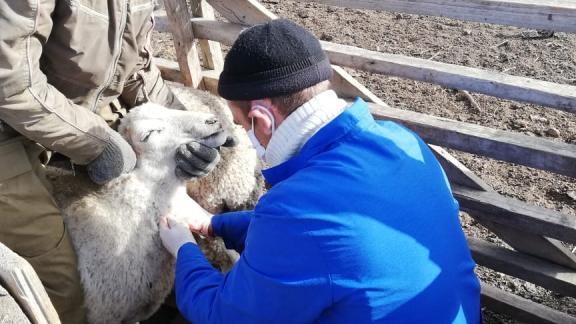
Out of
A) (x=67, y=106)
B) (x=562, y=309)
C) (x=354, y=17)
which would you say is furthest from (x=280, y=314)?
(x=354, y=17)

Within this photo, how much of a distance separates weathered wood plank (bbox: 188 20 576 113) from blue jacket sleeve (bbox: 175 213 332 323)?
1.41m

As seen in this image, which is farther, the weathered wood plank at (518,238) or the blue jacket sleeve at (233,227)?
the weathered wood plank at (518,238)

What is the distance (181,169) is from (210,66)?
1.37 m

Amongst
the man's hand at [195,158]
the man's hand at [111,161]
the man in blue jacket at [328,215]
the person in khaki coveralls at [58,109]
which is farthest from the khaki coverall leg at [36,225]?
the man in blue jacket at [328,215]

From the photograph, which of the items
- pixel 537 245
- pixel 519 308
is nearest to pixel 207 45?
pixel 537 245

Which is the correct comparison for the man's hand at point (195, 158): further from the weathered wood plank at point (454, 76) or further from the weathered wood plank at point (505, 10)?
the weathered wood plank at point (505, 10)

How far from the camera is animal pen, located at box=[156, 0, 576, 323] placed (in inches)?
95.8

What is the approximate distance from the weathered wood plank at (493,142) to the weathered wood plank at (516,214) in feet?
0.83

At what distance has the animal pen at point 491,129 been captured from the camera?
243cm

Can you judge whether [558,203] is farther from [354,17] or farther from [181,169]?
[354,17]

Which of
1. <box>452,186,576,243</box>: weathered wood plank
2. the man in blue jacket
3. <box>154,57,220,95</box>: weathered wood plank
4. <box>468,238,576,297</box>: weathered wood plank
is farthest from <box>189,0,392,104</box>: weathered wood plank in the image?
the man in blue jacket

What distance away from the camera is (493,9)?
2.47 metres

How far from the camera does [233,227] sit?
2.42 meters

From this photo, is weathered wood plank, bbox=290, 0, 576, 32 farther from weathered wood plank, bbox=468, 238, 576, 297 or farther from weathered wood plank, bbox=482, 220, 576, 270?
weathered wood plank, bbox=468, 238, 576, 297
